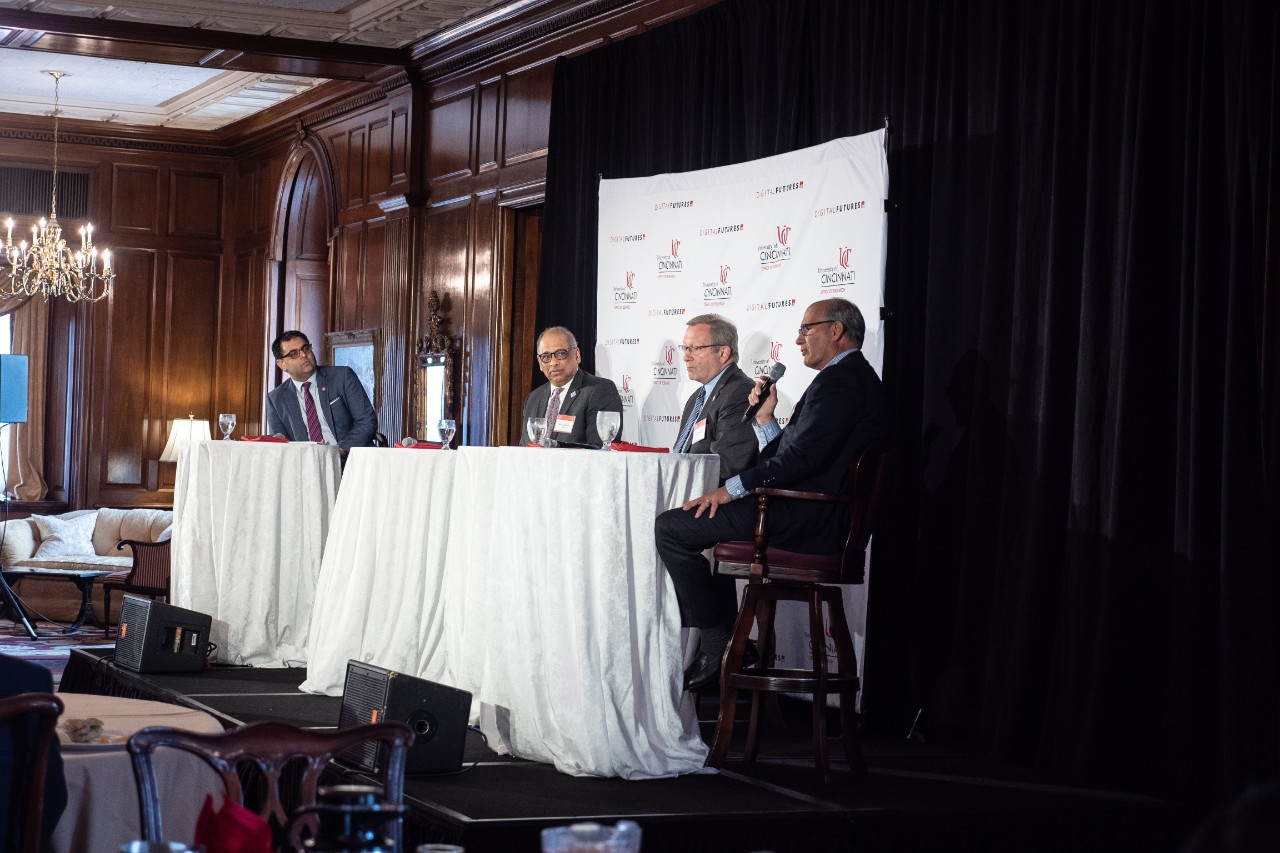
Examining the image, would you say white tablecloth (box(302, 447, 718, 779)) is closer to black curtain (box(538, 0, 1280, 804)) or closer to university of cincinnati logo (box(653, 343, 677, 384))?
black curtain (box(538, 0, 1280, 804))

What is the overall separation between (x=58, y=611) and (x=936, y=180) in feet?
25.4

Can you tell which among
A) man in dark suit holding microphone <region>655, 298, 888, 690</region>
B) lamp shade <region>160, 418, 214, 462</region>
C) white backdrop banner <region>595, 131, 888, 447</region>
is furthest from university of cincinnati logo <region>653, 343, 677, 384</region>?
lamp shade <region>160, 418, 214, 462</region>

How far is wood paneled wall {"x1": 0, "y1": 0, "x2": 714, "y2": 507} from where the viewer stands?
8828 mm

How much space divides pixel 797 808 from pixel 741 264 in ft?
10.4

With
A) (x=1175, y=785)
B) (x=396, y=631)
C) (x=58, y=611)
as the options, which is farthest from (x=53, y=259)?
(x=1175, y=785)

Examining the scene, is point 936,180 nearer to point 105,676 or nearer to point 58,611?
point 105,676

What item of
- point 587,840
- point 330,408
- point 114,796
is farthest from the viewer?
point 330,408

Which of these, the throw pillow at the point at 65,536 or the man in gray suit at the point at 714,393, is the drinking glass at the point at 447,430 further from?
the throw pillow at the point at 65,536

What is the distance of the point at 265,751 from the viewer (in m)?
2.20

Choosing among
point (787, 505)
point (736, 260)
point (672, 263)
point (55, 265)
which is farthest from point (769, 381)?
point (55, 265)

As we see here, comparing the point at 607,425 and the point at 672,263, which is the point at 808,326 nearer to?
the point at 607,425

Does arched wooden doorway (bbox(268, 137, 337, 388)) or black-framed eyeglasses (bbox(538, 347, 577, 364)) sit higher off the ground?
arched wooden doorway (bbox(268, 137, 337, 388))

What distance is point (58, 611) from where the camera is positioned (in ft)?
34.8

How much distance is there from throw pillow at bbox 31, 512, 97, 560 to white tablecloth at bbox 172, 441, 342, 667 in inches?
198
